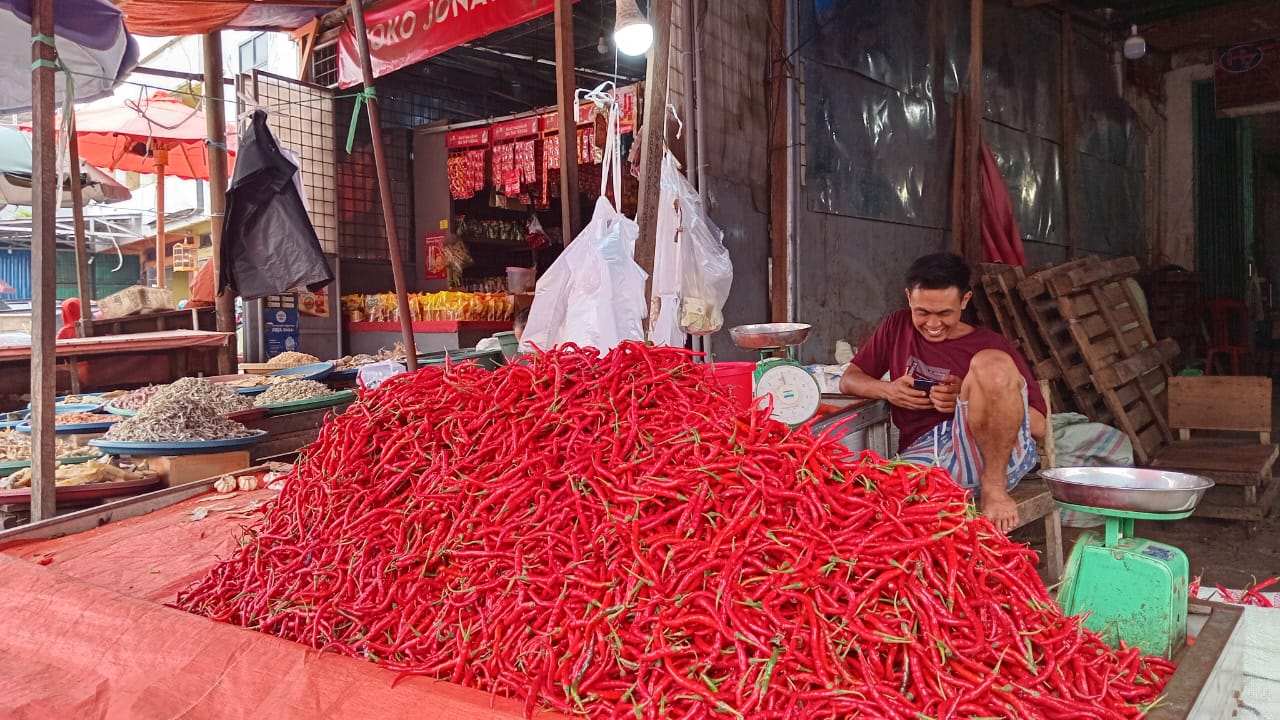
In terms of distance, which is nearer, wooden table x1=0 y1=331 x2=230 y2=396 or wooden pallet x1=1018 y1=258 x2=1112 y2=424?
wooden table x1=0 y1=331 x2=230 y2=396

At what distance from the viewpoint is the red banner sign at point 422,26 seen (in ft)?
19.0

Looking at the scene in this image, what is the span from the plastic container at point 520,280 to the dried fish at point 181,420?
3890mm

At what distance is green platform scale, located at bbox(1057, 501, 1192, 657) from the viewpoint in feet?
5.21

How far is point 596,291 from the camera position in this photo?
133 inches

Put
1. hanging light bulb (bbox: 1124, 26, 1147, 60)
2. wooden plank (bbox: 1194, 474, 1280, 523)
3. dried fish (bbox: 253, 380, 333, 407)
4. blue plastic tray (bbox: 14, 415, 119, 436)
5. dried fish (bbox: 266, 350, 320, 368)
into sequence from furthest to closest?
hanging light bulb (bbox: 1124, 26, 1147, 60)
dried fish (bbox: 266, 350, 320, 368)
dried fish (bbox: 253, 380, 333, 407)
wooden plank (bbox: 1194, 474, 1280, 523)
blue plastic tray (bbox: 14, 415, 119, 436)

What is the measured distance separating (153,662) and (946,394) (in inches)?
103

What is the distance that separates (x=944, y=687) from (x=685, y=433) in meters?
0.70

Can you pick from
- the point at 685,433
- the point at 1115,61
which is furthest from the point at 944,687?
the point at 1115,61

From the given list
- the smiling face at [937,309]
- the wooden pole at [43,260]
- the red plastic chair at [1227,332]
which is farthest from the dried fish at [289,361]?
the red plastic chair at [1227,332]

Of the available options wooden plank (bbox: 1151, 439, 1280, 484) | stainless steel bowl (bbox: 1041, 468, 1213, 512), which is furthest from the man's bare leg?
wooden plank (bbox: 1151, 439, 1280, 484)

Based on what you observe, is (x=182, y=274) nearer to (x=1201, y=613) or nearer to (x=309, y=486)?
(x=309, y=486)

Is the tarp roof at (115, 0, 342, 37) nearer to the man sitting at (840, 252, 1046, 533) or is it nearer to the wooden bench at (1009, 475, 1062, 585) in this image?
the man sitting at (840, 252, 1046, 533)

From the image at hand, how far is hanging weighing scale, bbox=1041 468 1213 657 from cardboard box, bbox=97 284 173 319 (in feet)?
24.9

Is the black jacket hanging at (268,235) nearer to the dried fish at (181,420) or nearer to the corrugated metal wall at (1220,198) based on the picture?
the dried fish at (181,420)
